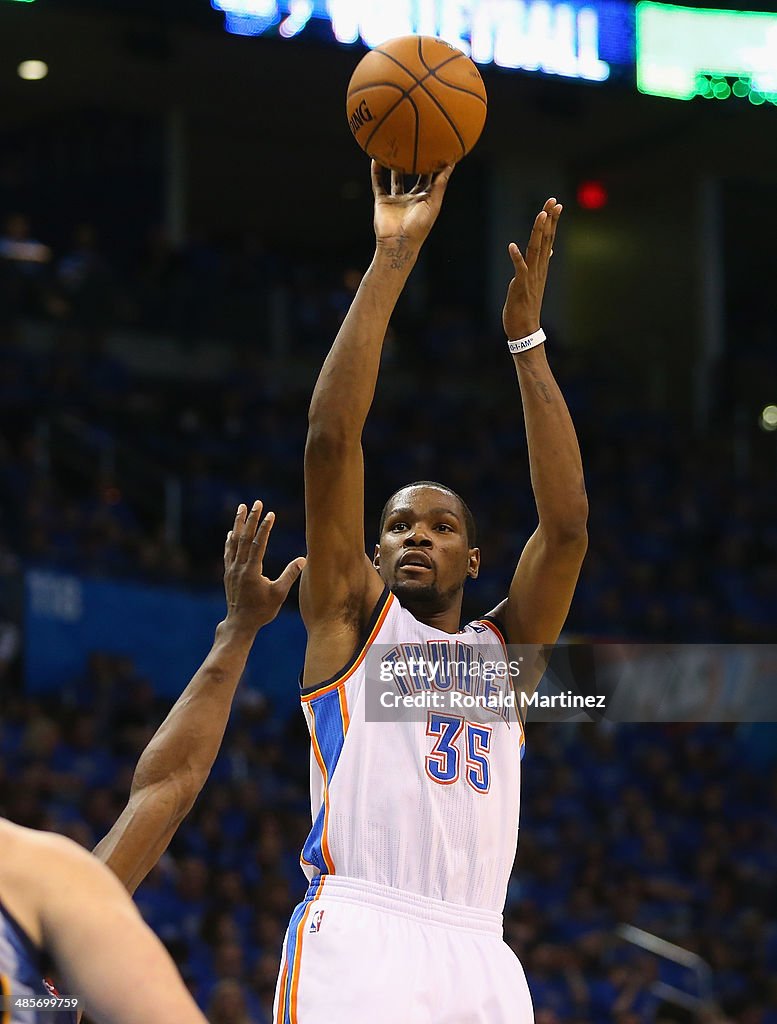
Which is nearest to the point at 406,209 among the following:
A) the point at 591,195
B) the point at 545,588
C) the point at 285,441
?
the point at 545,588

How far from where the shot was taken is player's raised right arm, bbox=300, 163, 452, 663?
378 centimetres

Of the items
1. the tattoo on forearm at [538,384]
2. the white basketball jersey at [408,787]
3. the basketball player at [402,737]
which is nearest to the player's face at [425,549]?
the basketball player at [402,737]

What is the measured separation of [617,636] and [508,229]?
27.3 feet

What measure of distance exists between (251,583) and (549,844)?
10527 mm

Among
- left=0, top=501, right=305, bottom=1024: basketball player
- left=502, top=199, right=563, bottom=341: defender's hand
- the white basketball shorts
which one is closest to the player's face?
left=502, top=199, right=563, bottom=341: defender's hand

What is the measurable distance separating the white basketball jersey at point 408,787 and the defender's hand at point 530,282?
2.73ft

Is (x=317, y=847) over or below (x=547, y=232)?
below

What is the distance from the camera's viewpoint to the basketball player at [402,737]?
Answer: 3570 mm

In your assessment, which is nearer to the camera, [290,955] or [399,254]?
[290,955]

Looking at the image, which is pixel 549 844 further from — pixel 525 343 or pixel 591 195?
pixel 591 195

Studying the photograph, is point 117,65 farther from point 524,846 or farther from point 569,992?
point 569,992

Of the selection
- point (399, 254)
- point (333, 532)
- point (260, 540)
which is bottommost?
point (260, 540)

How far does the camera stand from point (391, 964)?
354cm

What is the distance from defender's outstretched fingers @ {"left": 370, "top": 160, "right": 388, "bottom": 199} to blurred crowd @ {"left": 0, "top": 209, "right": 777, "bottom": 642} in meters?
7.70
